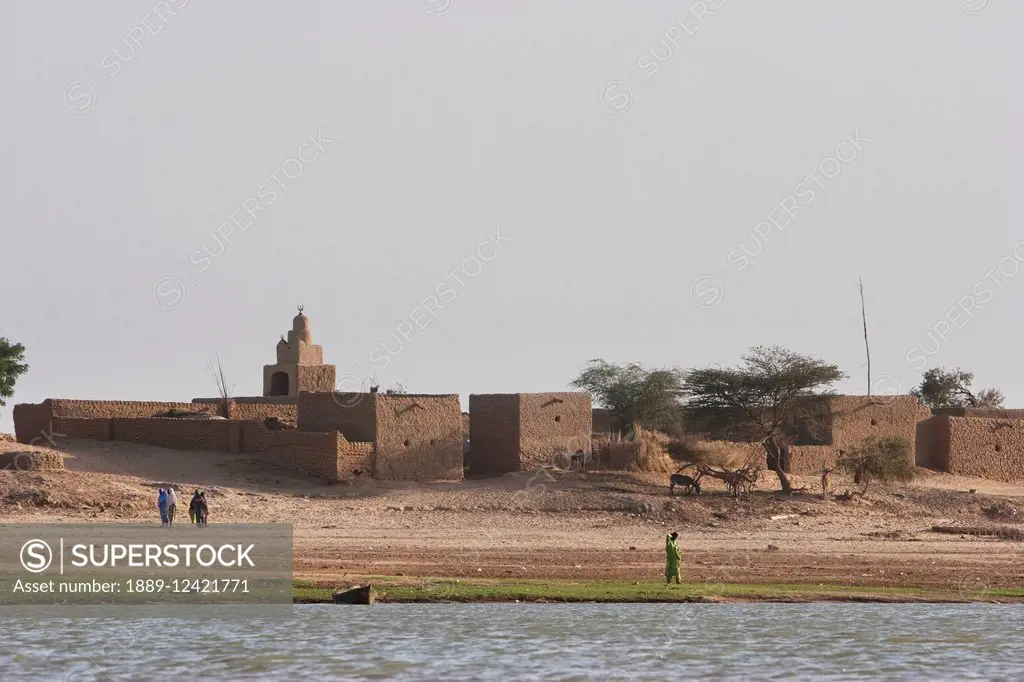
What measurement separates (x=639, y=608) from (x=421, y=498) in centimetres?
1428

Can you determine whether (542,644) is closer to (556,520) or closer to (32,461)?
(556,520)

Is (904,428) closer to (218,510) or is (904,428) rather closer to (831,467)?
(831,467)

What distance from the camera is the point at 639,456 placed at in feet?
126

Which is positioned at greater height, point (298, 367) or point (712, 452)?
point (298, 367)

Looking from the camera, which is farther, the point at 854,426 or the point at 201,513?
the point at 854,426

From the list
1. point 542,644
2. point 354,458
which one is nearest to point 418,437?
point 354,458

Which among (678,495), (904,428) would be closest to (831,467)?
(904,428)

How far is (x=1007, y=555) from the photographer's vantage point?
26969 mm

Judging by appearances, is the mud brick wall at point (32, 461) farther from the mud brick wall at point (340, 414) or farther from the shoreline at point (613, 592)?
the shoreline at point (613, 592)

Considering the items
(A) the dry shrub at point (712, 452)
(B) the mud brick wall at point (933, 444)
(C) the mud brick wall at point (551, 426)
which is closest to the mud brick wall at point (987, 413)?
(B) the mud brick wall at point (933, 444)

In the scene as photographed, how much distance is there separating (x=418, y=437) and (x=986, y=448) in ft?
55.4

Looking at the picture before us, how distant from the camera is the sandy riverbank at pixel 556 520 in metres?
23.6

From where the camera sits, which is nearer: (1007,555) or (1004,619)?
(1004,619)

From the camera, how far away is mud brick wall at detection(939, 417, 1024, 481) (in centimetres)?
4381
